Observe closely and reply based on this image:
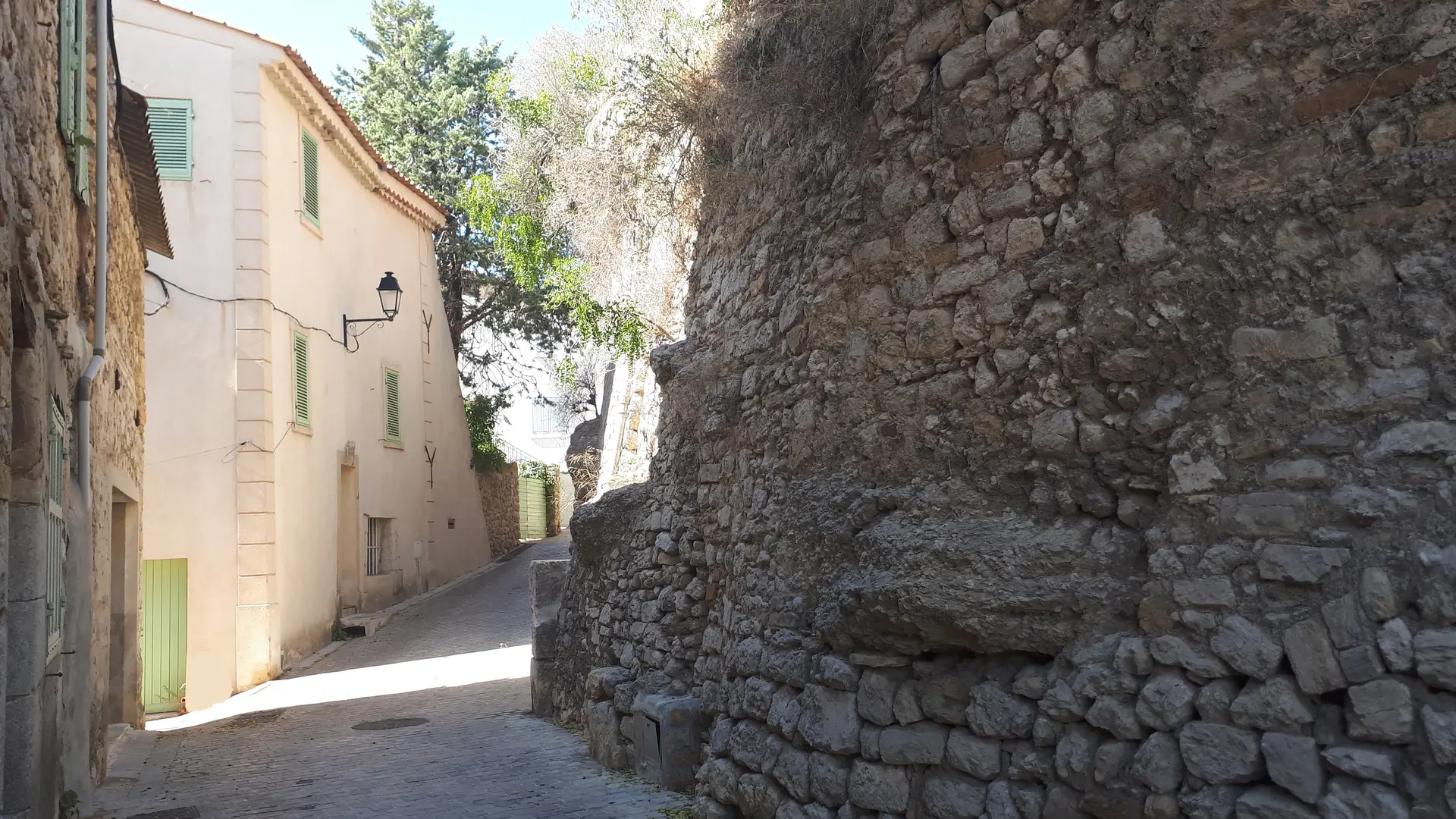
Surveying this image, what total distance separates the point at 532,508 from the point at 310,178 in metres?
13.3

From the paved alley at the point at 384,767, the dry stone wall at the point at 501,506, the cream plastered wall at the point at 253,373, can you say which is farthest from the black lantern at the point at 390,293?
the dry stone wall at the point at 501,506

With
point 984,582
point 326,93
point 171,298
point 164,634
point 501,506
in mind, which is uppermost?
point 326,93

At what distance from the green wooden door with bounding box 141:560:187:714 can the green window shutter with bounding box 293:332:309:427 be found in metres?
2.20

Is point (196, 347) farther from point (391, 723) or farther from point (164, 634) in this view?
point (391, 723)

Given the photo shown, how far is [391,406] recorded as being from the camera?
56.0 ft

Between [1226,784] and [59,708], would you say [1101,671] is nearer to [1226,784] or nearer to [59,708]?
[1226,784]

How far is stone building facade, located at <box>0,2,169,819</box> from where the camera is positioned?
3.83 metres

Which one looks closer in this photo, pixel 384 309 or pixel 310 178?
pixel 310 178

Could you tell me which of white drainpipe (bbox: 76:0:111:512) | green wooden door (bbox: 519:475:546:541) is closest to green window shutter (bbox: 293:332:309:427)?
white drainpipe (bbox: 76:0:111:512)

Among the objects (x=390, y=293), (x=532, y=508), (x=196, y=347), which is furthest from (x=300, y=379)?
(x=532, y=508)

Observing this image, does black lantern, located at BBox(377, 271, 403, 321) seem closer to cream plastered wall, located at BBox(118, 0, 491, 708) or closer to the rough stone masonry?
cream plastered wall, located at BBox(118, 0, 491, 708)

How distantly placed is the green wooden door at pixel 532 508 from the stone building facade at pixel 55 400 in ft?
57.2

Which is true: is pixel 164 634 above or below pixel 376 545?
below

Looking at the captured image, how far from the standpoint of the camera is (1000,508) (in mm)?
3783
